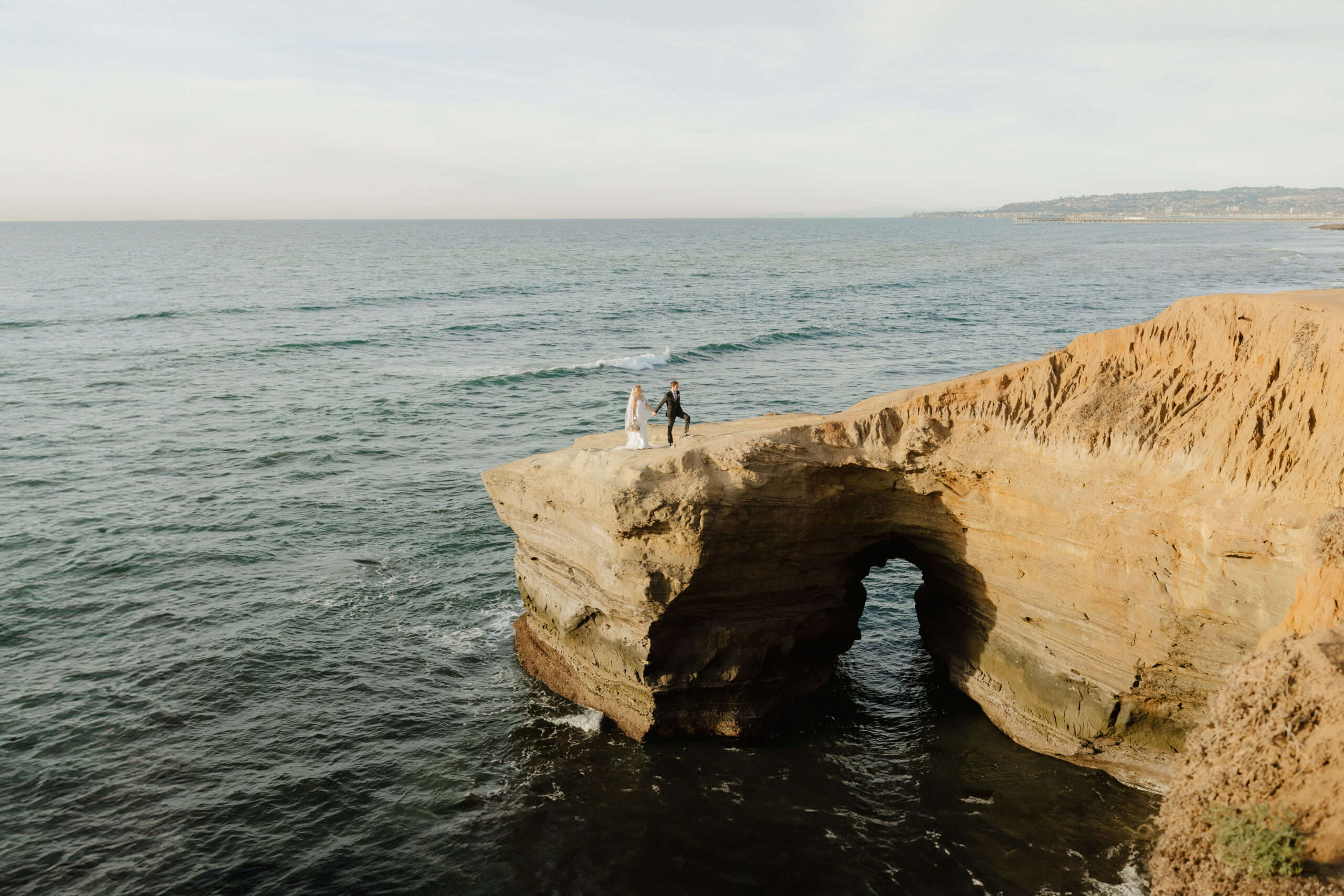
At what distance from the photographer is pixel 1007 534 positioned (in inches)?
585

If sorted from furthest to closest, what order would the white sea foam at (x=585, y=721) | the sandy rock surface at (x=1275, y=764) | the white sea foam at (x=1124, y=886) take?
1. the white sea foam at (x=585, y=721)
2. the white sea foam at (x=1124, y=886)
3. the sandy rock surface at (x=1275, y=764)

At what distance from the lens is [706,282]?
93375 millimetres

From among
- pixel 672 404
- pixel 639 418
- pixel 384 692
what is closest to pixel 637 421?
pixel 639 418

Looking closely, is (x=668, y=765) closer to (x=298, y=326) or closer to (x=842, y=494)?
(x=842, y=494)

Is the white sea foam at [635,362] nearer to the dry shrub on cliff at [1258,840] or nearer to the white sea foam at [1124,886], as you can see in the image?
the white sea foam at [1124,886]

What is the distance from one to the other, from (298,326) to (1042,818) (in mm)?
60723

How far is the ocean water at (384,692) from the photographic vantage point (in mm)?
13250

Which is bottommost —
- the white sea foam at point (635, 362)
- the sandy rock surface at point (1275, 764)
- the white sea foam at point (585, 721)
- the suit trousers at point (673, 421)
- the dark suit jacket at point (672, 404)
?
the white sea foam at point (585, 721)

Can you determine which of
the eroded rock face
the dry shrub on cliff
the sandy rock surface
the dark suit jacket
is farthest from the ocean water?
the dark suit jacket

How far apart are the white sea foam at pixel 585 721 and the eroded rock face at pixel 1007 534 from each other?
1.03 ft

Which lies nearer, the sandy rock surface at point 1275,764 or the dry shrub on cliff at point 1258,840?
the sandy rock surface at point 1275,764

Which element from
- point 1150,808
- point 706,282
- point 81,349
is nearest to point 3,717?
point 1150,808

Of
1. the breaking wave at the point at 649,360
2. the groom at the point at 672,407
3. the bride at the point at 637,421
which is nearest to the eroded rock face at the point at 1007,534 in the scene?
the groom at the point at 672,407

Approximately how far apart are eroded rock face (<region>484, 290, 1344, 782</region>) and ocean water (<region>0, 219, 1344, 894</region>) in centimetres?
116
